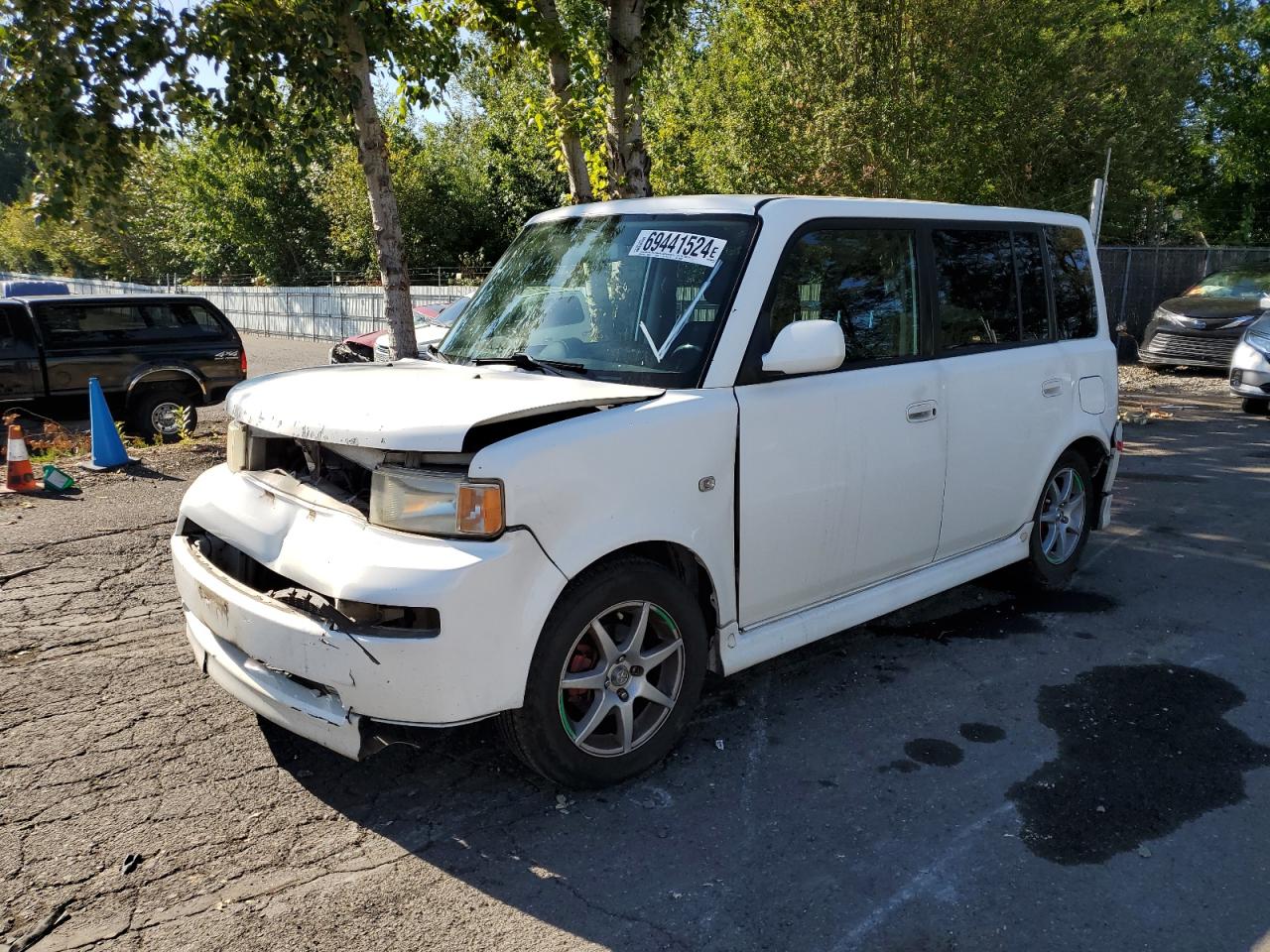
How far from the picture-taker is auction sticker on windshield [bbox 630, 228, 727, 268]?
3818mm

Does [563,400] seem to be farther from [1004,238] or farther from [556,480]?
[1004,238]

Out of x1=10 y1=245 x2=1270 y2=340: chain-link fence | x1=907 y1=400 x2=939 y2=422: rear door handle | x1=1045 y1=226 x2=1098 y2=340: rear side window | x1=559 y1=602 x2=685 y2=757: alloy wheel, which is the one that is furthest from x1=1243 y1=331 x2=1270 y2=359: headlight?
x1=559 y1=602 x2=685 y2=757: alloy wheel

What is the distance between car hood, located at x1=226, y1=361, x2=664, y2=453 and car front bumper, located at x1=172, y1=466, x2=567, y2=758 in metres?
0.30

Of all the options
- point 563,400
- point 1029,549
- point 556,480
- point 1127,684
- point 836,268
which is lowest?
point 1127,684

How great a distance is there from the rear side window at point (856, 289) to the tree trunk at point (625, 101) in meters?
5.56

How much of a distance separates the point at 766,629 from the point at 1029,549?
220 centimetres

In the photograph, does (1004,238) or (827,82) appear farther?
(827,82)

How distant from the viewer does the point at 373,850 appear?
10.2ft

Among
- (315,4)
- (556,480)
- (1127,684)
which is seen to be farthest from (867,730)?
(315,4)

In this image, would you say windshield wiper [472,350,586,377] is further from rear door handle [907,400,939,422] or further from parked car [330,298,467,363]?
parked car [330,298,467,363]

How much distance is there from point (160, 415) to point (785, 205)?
9.57 meters

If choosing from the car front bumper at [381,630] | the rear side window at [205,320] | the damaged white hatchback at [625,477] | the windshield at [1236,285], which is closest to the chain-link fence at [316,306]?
the rear side window at [205,320]

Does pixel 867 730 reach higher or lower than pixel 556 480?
lower

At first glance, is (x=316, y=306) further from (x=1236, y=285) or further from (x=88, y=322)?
(x=1236, y=285)
